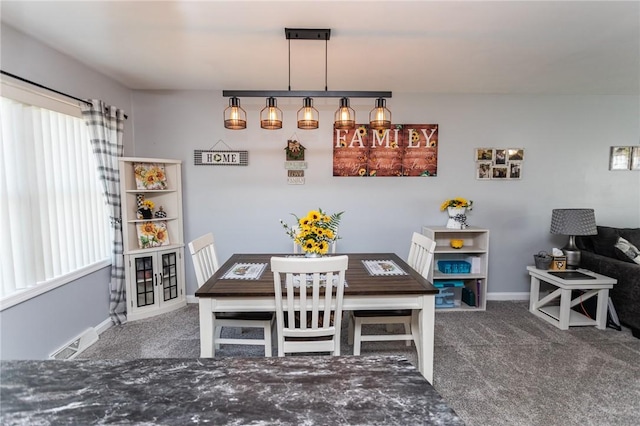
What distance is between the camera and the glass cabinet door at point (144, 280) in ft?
9.98

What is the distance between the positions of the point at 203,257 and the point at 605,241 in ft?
13.2

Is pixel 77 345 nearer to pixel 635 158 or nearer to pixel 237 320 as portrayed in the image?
pixel 237 320

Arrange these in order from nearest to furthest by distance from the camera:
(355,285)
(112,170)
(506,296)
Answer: (355,285) < (112,170) < (506,296)

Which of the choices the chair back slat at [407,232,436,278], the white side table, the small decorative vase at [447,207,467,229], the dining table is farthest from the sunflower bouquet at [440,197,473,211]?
the dining table

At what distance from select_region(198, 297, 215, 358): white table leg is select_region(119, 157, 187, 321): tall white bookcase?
5.22ft

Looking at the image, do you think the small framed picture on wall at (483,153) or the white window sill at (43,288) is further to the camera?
the small framed picture on wall at (483,153)

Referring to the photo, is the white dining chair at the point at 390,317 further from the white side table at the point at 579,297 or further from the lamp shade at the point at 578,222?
the lamp shade at the point at 578,222

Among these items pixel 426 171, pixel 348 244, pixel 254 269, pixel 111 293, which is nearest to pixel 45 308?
pixel 111 293

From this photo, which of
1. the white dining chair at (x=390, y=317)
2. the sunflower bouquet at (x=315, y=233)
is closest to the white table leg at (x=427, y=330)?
the white dining chair at (x=390, y=317)

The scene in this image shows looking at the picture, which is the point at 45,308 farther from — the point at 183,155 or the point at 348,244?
the point at 348,244

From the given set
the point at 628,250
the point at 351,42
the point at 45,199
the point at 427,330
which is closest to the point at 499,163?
the point at 628,250

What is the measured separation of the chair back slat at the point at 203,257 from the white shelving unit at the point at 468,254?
2192 mm

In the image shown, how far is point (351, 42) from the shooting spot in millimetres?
2211

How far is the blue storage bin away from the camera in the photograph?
11.1 ft
